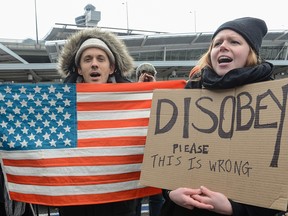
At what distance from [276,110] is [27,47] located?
35.8m

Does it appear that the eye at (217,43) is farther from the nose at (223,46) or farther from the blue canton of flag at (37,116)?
the blue canton of flag at (37,116)

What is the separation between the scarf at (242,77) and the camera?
60.2 inches

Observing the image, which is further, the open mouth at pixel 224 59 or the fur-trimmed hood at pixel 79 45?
the fur-trimmed hood at pixel 79 45

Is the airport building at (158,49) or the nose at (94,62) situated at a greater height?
the airport building at (158,49)

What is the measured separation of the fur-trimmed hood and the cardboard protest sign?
80 cm

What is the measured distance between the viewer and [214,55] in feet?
5.57

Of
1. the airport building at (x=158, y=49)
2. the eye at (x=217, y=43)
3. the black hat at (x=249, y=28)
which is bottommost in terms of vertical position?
the eye at (x=217, y=43)

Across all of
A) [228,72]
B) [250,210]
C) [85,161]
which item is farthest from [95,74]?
[250,210]

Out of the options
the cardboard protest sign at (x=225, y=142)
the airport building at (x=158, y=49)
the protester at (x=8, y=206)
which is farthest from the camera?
the airport building at (x=158, y=49)

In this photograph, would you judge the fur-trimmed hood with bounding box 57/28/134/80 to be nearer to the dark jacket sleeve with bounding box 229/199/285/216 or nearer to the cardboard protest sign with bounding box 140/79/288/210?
the cardboard protest sign with bounding box 140/79/288/210

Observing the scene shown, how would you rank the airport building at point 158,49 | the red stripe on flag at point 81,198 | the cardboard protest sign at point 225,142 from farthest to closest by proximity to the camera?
1. the airport building at point 158,49
2. the red stripe on flag at point 81,198
3. the cardboard protest sign at point 225,142

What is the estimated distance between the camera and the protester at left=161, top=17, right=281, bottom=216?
1478mm

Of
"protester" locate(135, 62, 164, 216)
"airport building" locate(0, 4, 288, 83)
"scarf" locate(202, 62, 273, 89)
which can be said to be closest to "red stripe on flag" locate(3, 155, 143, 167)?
"scarf" locate(202, 62, 273, 89)

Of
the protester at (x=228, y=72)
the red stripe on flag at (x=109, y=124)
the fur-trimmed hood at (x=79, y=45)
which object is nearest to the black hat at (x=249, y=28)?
the protester at (x=228, y=72)
